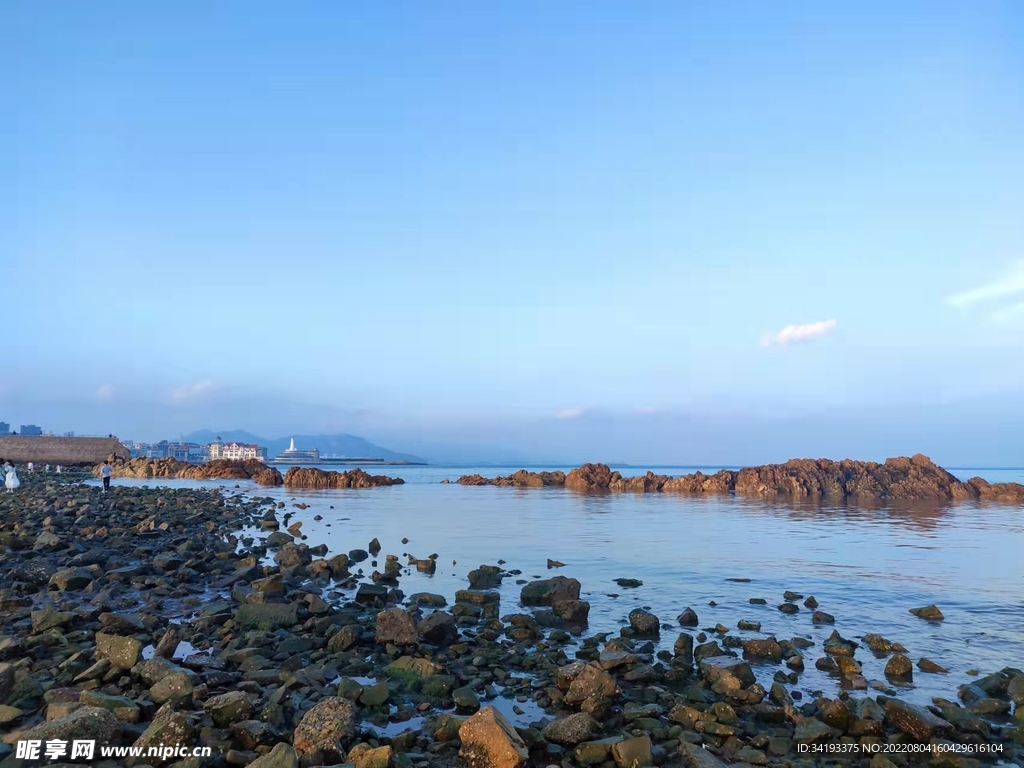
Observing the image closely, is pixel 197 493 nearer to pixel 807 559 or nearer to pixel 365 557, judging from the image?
pixel 365 557

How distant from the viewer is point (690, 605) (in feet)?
49.0

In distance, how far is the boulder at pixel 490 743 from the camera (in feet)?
21.7

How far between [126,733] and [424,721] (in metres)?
3.33

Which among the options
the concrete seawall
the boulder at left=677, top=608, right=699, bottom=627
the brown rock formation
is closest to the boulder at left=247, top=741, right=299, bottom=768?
the boulder at left=677, top=608, right=699, bottom=627

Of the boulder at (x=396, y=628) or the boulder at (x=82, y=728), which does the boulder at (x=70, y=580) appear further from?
the boulder at (x=82, y=728)

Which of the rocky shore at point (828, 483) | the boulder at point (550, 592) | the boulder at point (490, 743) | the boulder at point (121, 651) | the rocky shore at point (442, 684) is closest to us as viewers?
the boulder at point (490, 743)

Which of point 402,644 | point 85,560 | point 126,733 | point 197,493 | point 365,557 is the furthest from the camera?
point 197,493

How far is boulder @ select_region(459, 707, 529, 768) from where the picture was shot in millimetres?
6625

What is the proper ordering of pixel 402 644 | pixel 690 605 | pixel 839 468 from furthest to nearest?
pixel 839 468, pixel 690 605, pixel 402 644

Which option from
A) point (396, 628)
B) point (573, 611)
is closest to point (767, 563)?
point (573, 611)

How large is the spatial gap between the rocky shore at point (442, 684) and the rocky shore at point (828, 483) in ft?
184

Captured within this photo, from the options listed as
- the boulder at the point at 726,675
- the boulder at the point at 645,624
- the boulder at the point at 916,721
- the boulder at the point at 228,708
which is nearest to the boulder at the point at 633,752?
the boulder at the point at 726,675

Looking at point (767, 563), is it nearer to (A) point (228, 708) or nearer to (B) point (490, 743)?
(B) point (490, 743)

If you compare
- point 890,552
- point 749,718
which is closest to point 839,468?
point 890,552
